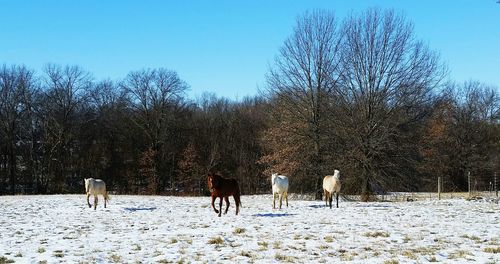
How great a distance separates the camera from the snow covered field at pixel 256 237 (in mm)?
10602

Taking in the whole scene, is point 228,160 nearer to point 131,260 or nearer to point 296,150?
point 296,150

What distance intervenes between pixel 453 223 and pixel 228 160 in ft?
159

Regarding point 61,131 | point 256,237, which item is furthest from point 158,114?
point 256,237

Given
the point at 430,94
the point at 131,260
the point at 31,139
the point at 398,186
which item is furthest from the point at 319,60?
the point at 31,139

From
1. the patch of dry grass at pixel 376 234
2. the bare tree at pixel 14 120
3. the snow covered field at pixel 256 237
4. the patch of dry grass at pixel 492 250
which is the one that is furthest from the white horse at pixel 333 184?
the bare tree at pixel 14 120

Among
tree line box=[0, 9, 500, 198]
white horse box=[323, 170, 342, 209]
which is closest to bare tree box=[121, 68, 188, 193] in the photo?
tree line box=[0, 9, 500, 198]

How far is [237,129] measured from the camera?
68125mm

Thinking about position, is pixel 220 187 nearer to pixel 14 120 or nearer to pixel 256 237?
pixel 256 237

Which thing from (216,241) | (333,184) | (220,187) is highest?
(333,184)

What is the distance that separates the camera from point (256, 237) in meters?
13.1

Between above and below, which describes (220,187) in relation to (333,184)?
below

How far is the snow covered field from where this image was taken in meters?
10.6

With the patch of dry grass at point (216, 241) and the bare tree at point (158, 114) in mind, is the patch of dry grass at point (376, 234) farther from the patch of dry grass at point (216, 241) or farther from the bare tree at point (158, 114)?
the bare tree at point (158, 114)

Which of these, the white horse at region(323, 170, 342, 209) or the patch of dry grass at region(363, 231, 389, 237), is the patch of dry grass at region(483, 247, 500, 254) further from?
the white horse at region(323, 170, 342, 209)
